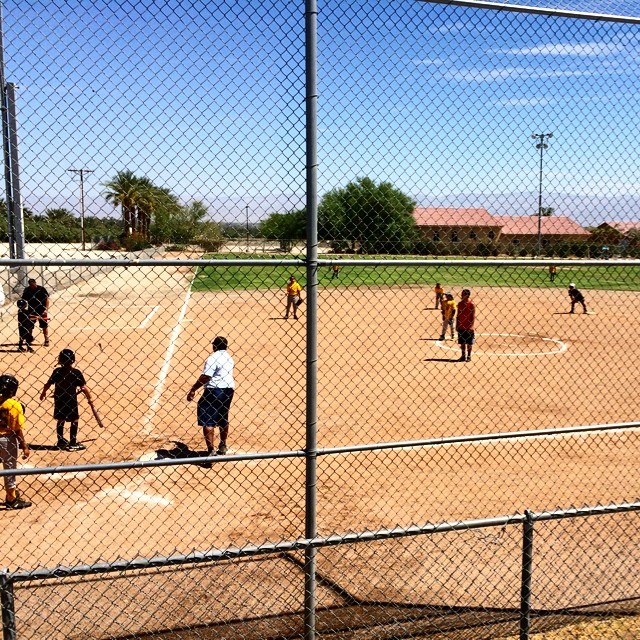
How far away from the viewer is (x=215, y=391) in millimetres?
9031

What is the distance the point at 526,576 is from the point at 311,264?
241cm

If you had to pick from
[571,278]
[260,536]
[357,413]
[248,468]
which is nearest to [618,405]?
[357,413]

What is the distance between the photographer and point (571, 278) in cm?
3928

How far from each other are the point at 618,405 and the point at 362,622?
8.32 metres

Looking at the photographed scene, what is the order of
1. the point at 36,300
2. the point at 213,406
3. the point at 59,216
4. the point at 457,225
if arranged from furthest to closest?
the point at 36,300 → the point at 213,406 → the point at 457,225 → the point at 59,216

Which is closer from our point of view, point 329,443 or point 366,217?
point 366,217

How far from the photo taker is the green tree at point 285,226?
475 cm

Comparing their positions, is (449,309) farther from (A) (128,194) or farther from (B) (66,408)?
(A) (128,194)

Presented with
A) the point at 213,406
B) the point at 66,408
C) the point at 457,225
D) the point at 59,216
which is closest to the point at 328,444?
the point at 213,406

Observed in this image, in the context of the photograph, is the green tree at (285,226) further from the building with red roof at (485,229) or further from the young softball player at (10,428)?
the young softball player at (10,428)

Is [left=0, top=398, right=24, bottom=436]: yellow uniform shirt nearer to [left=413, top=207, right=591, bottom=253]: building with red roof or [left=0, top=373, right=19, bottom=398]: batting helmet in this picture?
[left=0, top=373, right=19, bottom=398]: batting helmet

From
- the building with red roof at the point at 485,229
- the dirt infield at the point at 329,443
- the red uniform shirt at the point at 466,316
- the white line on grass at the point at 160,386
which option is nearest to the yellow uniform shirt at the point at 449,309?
the dirt infield at the point at 329,443

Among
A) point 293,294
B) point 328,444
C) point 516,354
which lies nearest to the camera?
point 328,444

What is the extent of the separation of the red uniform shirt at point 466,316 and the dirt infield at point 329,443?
849mm
